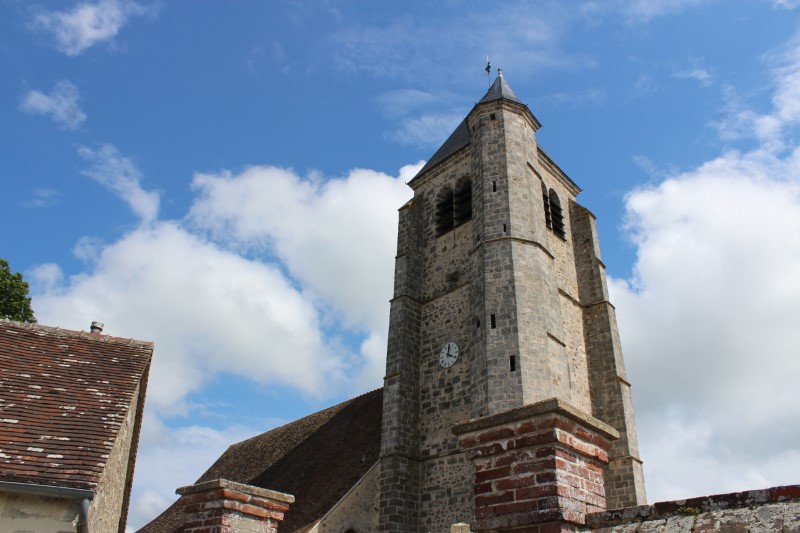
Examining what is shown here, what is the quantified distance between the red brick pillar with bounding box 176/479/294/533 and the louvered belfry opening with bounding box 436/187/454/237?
14.4m

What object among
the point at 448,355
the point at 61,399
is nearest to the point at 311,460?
the point at 448,355

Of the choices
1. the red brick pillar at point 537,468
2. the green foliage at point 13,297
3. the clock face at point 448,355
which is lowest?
the red brick pillar at point 537,468

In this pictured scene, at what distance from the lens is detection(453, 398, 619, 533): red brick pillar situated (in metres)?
2.94

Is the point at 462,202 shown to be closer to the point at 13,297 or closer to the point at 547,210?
the point at 547,210

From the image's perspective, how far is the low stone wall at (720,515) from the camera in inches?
95.5

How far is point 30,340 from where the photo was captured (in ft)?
31.6

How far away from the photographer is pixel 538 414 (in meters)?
3.08

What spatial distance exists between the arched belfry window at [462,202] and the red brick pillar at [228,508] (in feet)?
45.8

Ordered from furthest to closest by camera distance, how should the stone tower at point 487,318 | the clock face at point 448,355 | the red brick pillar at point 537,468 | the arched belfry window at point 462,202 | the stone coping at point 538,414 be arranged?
the arched belfry window at point 462,202, the clock face at point 448,355, the stone tower at point 487,318, the stone coping at point 538,414, the red brick pillar at point 537,468

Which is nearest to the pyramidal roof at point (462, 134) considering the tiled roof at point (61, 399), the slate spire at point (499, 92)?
the slate spire at point (499, 92)

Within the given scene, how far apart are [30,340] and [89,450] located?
10.8ft

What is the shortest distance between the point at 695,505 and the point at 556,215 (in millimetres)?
17833

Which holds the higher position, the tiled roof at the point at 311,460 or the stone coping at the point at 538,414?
the tiled roof at the point at 311,460

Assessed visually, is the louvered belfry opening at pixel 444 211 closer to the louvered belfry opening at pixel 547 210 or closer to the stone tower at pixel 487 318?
the stone tower at pixel 487 318
